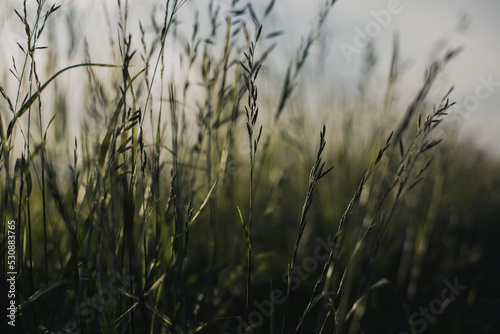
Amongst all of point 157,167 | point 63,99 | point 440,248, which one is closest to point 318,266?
point 440,248

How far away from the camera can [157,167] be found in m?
0.83

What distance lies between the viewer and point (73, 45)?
129 cm

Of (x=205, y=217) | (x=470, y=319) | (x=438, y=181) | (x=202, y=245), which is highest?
(x=438, y=181)

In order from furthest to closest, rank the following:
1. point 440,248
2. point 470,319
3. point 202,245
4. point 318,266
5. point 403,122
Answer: point 440,248
point 202,245
point 318,266
point 470,319
point 403,122

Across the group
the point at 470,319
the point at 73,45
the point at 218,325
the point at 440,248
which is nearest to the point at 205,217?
the point at 218,325

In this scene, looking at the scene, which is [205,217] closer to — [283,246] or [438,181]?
[283,246]

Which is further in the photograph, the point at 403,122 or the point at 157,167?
the point at 403,122

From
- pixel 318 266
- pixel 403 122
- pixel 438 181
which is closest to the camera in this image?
pixel 403 122

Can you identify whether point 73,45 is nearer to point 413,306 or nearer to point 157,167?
point 157,167

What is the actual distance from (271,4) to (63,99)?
0.96 meters

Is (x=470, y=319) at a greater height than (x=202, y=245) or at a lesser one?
lesser

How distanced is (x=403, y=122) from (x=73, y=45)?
1.07 metres

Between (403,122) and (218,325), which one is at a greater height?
(403,122)

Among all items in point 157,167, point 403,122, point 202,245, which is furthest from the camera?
point 202,245
